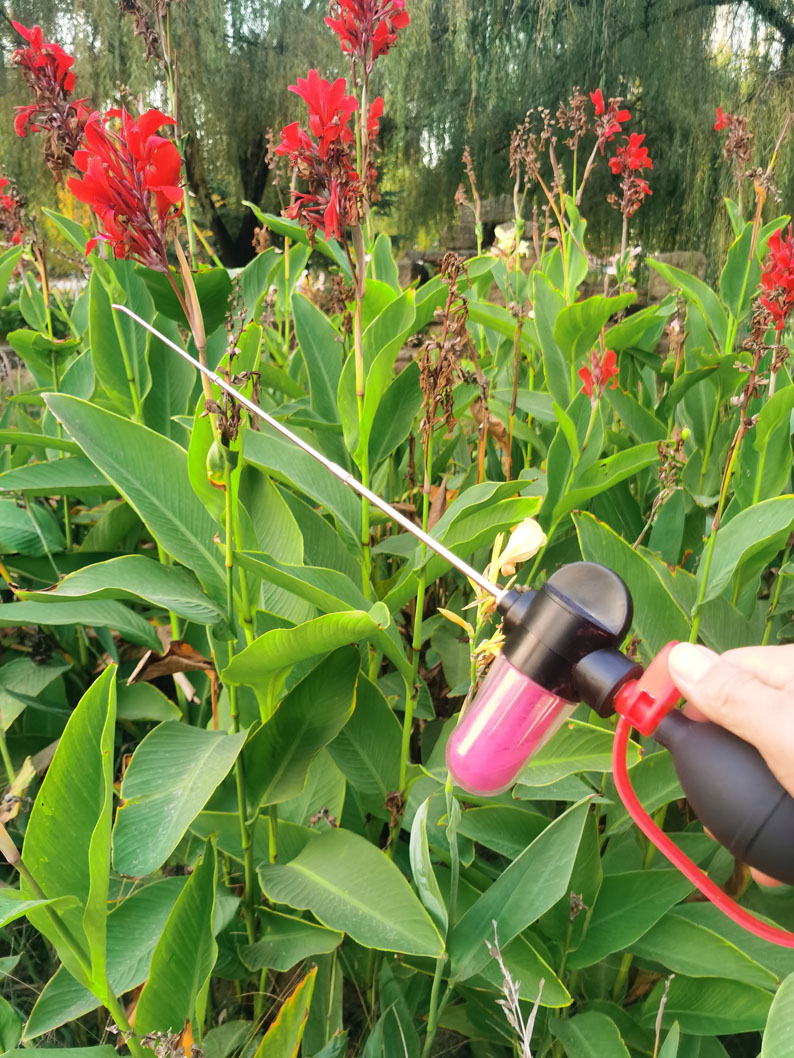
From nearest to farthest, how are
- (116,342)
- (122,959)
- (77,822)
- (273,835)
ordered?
(77,822) < (122,959) < (273,835) < (116,342)

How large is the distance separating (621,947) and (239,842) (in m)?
0.40

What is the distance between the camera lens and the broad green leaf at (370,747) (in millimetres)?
841

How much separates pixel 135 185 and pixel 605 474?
0.68 metres

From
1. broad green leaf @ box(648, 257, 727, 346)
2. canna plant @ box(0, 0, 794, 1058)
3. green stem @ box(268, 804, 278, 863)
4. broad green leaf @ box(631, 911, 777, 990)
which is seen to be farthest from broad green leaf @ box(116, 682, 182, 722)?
broad green leaf @ box(648, 257, 727, 346)

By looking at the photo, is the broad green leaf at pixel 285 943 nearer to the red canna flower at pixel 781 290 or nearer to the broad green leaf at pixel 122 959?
the broad green leaf at pixel 122 959

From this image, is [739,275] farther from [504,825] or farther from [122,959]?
[122,959]

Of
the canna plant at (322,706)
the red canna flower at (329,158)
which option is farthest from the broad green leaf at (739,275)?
the red canna flower at (329,158)

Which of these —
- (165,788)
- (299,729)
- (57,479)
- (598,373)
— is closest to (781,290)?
(598,373)

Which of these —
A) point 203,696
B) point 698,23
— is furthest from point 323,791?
point 698,23

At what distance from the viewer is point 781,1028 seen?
0.47 metres

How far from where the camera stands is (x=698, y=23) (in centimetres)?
582

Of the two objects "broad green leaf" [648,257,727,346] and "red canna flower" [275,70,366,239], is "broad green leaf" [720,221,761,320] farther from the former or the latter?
"red canna flower" [275,70,366,239]

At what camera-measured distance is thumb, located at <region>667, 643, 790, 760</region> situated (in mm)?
408

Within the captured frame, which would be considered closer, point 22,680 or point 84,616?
point 84,616
